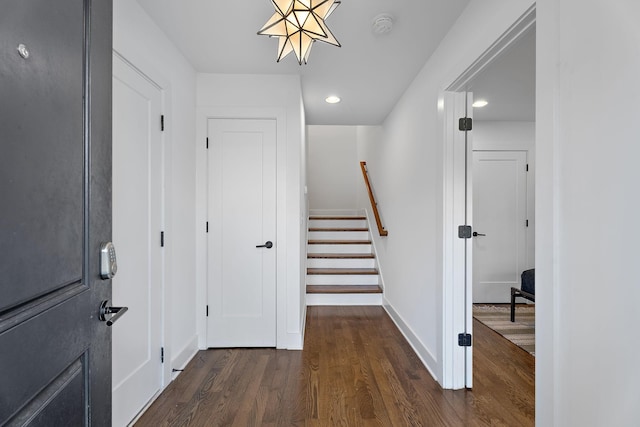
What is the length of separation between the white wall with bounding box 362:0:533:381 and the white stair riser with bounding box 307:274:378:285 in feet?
1.56

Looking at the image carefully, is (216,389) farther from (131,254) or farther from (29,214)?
(29,214)

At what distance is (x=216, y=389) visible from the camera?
207 cm

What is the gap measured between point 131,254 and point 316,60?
189 centimetres

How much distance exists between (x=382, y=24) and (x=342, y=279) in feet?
10.2

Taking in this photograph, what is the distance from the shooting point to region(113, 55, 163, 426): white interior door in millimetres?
1643

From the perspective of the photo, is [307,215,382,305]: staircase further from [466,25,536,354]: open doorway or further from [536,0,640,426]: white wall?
[536,0,640,426]: white wall

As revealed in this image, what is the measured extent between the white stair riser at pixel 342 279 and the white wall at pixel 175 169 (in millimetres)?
1846

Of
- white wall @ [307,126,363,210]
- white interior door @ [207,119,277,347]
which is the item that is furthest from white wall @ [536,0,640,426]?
white wall @ [307,126,363,210]

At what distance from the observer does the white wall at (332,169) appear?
22.0ft

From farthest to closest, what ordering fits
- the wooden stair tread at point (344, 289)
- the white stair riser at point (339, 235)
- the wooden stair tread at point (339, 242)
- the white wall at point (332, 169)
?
the white wall at point (332, 169), the white stair riser at point (339, 235), the wooden stair tread at point (339, 242), the wooden stair tread at point (344, 289)

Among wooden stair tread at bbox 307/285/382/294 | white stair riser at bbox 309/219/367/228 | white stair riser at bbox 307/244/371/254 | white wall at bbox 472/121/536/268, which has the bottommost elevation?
wooden stair tread at bbox 307/285/382/294

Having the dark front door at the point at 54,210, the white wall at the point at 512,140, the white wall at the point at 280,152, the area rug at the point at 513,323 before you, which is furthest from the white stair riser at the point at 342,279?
the dark front door at the point at 54,210

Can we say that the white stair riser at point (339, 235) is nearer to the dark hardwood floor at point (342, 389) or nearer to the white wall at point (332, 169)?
the white wall at point (332, 169)

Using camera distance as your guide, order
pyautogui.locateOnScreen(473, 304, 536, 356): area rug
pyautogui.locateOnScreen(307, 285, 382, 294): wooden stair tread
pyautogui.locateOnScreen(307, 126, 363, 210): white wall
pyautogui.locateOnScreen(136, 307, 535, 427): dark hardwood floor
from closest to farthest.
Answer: pyautogui.locateOnScreen(136, 307, 535, 427): dark hardwood floor → pyautogui.locateOnScreen(473, 304, 536, 356): area rug → pyautogui.locateOnScreen(307, 285, 382, 294): wooden stair tread → pyautogui.locateOnScreen(307, 126, 363, 210): white wall
